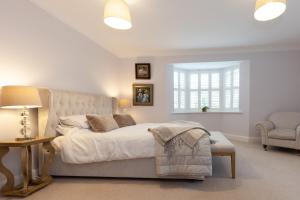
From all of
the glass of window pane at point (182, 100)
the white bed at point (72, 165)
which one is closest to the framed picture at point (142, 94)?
the glass of window pane at point (182, 100)

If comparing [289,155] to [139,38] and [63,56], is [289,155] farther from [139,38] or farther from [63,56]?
[63,56]

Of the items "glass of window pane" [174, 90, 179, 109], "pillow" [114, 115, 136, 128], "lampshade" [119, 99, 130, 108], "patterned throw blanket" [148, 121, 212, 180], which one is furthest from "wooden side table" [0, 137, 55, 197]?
"glass of window pane" [174, 90, 179, 109]

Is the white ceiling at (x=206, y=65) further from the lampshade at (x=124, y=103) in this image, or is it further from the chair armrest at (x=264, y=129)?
the chair armrest at (x=264, y=129)

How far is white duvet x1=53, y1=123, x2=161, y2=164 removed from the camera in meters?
2.69

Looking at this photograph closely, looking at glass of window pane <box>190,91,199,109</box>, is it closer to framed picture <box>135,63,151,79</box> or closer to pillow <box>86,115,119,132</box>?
framed picture <box>135,63,151,79</box>

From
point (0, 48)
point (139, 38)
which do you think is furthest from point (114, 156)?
point (139, 38)

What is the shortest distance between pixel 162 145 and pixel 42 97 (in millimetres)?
1795

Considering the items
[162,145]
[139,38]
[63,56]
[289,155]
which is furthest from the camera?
[139,38]

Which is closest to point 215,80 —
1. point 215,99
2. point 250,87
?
point 215,99

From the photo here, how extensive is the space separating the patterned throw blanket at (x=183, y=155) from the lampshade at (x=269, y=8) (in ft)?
5.34

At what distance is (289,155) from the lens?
401 cm

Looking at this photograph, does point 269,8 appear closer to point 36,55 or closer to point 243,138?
point 36,55

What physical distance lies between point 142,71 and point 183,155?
3.55 m

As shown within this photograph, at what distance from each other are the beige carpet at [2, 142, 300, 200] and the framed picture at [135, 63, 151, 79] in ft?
10.6
